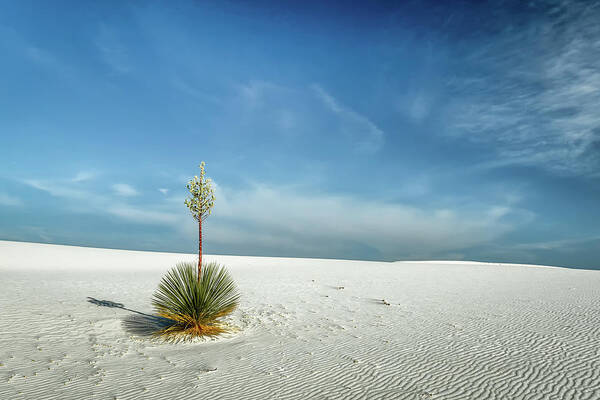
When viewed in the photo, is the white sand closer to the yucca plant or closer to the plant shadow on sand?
the plant shadow on sand

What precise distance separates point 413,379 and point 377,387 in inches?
34.3

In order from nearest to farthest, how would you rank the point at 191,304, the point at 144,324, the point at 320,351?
the point at 320,351, the point at 191,304, the point at 144,324

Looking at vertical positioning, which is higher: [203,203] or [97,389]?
[203,203]

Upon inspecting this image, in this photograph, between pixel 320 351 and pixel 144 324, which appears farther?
pixel 144 324

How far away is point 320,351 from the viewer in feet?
30.4

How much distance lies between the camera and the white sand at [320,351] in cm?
680

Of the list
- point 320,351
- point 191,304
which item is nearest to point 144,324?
point 191,304

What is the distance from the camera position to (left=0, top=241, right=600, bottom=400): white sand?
680 cm

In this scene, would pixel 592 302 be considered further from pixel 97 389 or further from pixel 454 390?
pixel 97 389

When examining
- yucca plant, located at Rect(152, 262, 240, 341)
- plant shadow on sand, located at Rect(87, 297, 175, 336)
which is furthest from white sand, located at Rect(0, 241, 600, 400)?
yucca plant, located at Rect(152, 262, 240, 341)

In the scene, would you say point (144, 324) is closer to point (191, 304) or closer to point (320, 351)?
point (191, 304)

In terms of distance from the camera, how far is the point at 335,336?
10.8 meters

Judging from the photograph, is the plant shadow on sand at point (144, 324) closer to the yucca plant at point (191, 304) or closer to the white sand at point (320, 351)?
the white sand at point (320, 351)

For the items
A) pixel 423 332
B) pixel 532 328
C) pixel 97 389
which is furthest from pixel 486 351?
pixel 97 389
